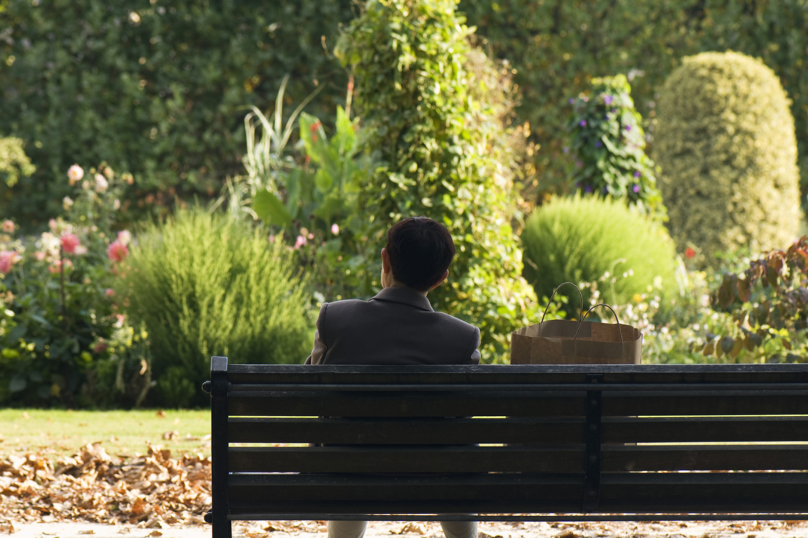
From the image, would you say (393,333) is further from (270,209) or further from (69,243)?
(270,209)

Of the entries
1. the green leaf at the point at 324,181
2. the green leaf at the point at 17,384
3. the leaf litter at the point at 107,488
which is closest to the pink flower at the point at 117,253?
the green leaf at the point at 17,384

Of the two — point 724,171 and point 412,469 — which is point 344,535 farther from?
point 724,171

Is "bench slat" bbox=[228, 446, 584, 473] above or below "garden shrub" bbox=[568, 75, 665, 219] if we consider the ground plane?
below

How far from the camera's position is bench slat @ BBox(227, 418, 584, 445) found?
6.07ft

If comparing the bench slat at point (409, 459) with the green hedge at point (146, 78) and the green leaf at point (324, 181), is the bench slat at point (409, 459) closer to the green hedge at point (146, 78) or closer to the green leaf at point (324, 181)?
the green leaf at point (324, 181)

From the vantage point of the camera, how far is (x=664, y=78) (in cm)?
1028

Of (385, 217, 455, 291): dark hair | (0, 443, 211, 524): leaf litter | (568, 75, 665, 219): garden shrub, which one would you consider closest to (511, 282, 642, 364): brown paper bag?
(385, 217, 455, 291): dark hair

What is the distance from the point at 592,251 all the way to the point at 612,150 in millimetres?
2034

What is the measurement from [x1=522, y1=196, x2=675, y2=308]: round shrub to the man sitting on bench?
3915 mm

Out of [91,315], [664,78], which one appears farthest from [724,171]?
[91,315]

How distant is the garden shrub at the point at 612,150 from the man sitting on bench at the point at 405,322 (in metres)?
5.89

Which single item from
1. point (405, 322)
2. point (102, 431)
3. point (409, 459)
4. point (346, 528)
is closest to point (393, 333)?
point (405, 322)

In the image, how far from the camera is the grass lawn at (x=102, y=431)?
12.8 ft

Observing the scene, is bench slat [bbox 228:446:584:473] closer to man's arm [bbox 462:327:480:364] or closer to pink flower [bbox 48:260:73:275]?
man's arm [bbox 462:327:480:364]
